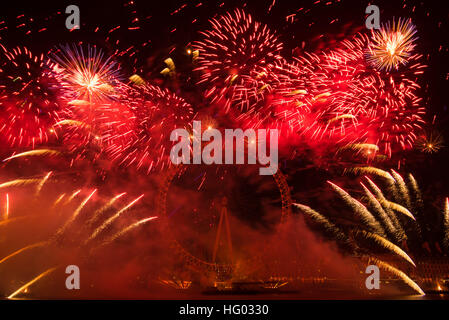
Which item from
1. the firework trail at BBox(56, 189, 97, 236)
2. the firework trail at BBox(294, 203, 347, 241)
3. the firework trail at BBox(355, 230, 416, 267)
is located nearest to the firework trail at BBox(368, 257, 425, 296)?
the firework trail at BBox(355, 230, 416, 267)

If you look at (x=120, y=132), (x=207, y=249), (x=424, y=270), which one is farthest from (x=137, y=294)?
(x=424, y=270)

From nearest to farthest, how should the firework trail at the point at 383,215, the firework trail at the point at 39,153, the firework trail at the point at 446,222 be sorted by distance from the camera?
the firework trail at the point at 383,215
the firework trail at the point at 39,153
the firework trail at the point at 446,222

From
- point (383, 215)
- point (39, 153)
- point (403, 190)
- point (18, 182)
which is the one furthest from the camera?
point (18, 182)

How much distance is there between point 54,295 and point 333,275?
8.46 metres

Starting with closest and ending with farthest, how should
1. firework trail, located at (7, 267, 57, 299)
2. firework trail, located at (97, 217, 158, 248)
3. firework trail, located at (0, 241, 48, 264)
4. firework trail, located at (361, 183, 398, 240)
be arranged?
firework trail, located at (7, 267, 57, 299)
firework trail, located at (361, 183, 398, 240)
firework trail, located at (0, 241, 48, 264)
firework trail, located at (97, 217, 158, 248)

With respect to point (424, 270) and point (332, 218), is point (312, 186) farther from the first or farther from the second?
point (424, 270)

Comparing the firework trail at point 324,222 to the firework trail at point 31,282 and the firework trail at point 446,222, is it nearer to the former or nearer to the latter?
the firework trail at point 446,222

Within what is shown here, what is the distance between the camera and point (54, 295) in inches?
477

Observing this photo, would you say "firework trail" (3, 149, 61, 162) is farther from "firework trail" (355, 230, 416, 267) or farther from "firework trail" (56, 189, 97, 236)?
"firework trail" (355, 230, 416, 267)

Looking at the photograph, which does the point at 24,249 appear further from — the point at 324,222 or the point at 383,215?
the point at 383,215

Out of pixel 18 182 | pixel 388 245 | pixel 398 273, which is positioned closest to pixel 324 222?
pixel 388 245

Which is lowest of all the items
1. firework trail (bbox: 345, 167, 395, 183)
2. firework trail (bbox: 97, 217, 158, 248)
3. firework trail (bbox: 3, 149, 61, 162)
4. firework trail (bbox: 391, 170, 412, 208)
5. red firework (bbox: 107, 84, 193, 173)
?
firework trail (bbox: 97, 217, 158, 248)

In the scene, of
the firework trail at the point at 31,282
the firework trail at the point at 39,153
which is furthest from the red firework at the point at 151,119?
the firework trail at the point at 31,282

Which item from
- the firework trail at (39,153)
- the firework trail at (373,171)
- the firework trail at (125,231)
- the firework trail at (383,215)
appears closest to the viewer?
the firework trail at (383,215)
